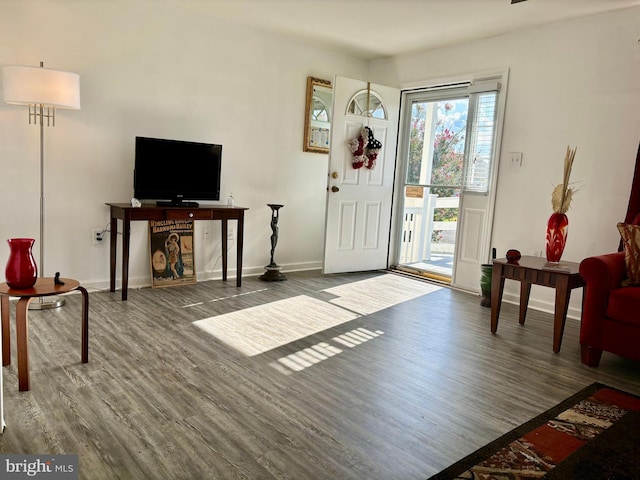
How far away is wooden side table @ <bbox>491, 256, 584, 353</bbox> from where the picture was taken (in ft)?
10.7

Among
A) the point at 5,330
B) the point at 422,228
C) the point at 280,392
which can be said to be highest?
the point at 422,228

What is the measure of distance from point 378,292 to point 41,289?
10.2 ft

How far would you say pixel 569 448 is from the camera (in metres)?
2.10

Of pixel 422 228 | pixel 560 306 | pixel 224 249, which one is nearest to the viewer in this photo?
pixel 560 306

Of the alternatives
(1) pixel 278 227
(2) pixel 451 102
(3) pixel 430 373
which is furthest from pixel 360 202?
(3) pixel 430 373

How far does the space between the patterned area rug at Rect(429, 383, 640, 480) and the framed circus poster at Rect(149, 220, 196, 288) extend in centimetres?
329

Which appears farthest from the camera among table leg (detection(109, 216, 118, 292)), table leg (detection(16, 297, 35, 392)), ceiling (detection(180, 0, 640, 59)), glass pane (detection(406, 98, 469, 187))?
glass pane (detection(406, 98, 469, 187))

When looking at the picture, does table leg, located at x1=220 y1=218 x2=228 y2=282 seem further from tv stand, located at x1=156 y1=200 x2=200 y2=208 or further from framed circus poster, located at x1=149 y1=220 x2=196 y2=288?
tv stand, located at x1=156 y1=200 x2=200 y2=208

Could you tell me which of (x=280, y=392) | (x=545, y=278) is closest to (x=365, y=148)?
(x=545, y=278)

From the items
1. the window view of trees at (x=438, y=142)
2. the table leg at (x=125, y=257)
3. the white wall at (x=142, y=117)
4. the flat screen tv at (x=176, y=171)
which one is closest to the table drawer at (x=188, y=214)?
the flat screen tv at (x=176, y=171)

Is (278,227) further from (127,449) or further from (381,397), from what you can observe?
(127,449)

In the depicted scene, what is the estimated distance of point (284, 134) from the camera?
5.36m

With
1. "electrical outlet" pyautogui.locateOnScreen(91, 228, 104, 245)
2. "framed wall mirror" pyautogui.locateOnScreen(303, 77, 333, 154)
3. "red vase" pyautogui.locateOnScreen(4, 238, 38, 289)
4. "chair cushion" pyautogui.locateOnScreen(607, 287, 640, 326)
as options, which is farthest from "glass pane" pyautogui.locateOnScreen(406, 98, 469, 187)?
"red vase" pyautogui.locateOnScreen(4, 238, 38, 289)

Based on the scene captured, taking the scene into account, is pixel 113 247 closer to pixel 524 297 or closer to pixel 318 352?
pixel 318 352
